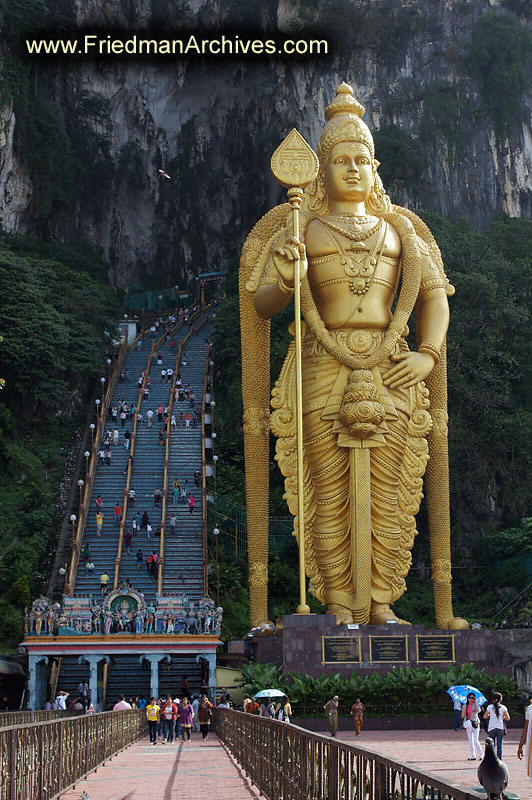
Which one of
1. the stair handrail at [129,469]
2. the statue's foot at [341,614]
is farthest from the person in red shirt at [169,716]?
the stair handrail at [129,469]

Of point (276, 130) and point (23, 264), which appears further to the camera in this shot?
point (276, 130)

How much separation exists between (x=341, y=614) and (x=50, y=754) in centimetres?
926

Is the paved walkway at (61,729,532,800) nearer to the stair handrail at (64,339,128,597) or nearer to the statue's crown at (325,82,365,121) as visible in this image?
the statue's crown at (325,82,365,121)

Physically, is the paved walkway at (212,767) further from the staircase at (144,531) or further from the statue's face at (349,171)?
the statue's face at (349,171)

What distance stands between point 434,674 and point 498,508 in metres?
15.0

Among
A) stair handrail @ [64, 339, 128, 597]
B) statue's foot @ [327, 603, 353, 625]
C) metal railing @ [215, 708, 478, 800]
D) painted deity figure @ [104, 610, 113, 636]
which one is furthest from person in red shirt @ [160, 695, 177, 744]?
stair handrail @ [64, 339, 128, 597]

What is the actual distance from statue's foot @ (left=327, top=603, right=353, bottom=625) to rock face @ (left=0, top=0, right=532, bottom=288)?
22751 mm

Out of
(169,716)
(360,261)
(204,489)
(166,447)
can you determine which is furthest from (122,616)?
(166,447)

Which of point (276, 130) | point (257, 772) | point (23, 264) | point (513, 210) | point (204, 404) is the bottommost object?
point (257, 772)

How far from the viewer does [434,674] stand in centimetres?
1516

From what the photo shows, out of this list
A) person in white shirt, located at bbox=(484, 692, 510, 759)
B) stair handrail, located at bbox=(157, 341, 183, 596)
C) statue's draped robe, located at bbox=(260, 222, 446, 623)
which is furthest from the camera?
stair handrail, located at bbox=(157, 341, 183, 596)

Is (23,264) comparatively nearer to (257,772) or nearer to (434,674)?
(434,674)

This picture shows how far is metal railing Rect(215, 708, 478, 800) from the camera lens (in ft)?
12.1

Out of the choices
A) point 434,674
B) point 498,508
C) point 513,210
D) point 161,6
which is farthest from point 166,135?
point 434,674
